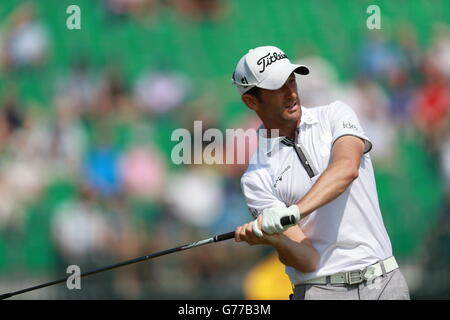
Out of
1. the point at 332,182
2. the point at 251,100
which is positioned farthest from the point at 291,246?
the point at 251,100

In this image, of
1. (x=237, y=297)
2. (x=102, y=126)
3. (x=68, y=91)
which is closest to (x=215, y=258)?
(x=237, y=297)

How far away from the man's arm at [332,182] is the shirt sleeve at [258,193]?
1.38 feet

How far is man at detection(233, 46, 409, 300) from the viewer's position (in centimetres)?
452

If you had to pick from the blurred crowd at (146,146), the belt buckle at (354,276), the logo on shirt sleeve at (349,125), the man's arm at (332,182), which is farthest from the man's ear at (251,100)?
the blurred crowd at (146,146)

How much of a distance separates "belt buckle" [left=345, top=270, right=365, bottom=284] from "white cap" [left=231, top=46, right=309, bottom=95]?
1171mm

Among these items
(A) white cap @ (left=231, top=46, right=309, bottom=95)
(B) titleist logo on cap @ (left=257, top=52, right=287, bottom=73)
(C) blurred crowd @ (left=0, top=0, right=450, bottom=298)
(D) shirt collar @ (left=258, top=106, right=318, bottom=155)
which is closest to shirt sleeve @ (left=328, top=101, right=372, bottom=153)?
(D) shirt collar @ (left=258, top=106, right=318, bottom=155)

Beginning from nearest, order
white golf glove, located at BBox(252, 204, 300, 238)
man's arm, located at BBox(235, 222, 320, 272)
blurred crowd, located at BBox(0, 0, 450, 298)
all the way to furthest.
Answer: white golf glove, located at BBox(252, 204, 300, 238) → man's arm, located at BBox(235, 222, 320, 272) → blurred crowd, located at BBox(0, 0, 450, 298)

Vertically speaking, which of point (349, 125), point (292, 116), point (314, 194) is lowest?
point (314, 194)

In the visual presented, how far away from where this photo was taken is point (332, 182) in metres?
4.41

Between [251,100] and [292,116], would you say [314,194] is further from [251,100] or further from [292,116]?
[251,100]

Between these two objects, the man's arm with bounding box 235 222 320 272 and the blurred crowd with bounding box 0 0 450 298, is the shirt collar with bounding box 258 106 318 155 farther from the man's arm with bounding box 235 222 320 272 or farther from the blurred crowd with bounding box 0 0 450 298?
the blurred crowd with bounding box 0 0 450 298

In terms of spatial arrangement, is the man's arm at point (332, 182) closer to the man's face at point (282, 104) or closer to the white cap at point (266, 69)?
the man's face at point (282, 104)

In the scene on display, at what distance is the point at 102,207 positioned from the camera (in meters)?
9.92

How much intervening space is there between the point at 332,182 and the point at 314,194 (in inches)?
4.6
